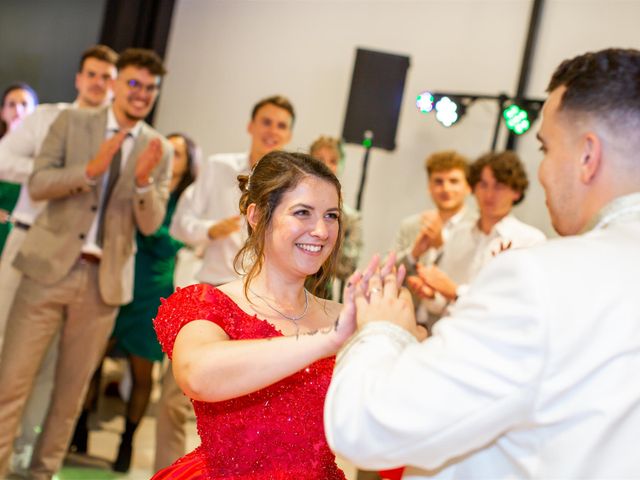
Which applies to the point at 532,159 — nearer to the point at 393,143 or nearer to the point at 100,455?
A: the point at 393,143

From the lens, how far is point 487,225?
4129 mm

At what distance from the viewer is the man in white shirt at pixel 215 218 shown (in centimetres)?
400

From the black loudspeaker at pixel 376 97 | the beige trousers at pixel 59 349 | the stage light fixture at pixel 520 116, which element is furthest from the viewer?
the black loudspeaker at pixel 376 97

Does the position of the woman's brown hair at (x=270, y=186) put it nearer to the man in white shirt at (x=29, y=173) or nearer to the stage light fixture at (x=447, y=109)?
the man in white shirt at (x=29, y=173)

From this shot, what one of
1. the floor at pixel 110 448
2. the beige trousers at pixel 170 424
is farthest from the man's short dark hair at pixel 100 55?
the floor at pixel 110 448

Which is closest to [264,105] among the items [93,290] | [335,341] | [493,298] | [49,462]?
[93,290]

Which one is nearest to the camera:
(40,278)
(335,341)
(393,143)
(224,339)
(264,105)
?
(335,341)

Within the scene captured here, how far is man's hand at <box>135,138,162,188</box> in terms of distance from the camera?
3782 millimetres

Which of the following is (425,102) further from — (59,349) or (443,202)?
(59,349)

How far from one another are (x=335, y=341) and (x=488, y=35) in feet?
16.0

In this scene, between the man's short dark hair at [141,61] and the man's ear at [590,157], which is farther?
the man's short dark hair at [141,61]

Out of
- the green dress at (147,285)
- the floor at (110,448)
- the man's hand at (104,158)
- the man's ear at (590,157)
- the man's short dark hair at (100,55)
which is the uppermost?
the man's short dark hair at (100,55)

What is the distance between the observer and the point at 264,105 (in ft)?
14.1

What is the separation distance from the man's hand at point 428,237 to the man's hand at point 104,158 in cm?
138
